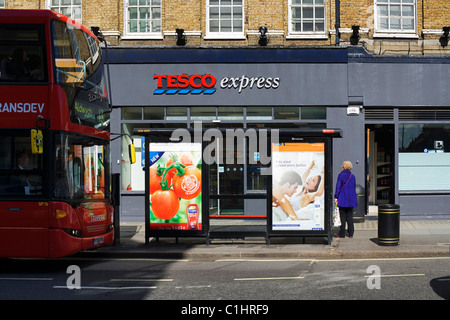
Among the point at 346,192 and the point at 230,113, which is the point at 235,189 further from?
the point at 230,113

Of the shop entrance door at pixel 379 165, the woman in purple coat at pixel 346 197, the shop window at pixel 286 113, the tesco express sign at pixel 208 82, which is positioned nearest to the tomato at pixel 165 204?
the woman in purple coat at pixel 346 197

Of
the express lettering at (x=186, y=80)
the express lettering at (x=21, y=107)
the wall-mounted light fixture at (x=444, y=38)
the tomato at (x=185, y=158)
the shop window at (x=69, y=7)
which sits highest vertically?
the shop window at (x=69, y=7)

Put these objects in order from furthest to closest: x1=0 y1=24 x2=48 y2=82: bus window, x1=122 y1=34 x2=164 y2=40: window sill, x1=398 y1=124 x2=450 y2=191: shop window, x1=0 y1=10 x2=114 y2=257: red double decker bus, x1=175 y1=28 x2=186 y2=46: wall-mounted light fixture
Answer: x1=122 y1=34 x2=164 y2=40: window sill, x1=398 y1=124 x2=450 y2=191: shop window, x1=175 y1=28 x2=186 y2=46: wall-mounted light fixture, x1=0 y1=24 x2=48 y2=82: bus window, x1=0 y1=10 x2=114 y2=257: red double decker bus

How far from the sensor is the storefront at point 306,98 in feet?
59.9

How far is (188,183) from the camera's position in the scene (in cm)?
1318

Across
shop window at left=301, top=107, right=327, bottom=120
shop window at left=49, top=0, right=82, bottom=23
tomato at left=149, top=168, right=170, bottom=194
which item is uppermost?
shop window at left=49, top=0, right=82, bottom=23

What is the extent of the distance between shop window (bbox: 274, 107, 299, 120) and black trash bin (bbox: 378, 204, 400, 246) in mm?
6149

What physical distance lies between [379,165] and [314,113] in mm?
3560

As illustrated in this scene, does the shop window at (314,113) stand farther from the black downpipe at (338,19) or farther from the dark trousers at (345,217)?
the dark trousers at (345,217)

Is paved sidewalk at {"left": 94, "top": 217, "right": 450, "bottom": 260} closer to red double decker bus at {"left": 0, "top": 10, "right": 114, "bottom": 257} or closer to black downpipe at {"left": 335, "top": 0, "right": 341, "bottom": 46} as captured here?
red double decker bus at {"left": 0, "top": 10, "right": 114, "bottom": 257}

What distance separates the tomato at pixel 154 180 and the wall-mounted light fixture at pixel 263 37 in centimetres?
701

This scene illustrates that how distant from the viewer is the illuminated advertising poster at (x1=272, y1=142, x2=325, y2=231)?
13.1m

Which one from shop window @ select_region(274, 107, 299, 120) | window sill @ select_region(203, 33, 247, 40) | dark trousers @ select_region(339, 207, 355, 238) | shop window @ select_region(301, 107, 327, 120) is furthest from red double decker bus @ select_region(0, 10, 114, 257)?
shop window @ select_region(301, 107, 327, 120)
